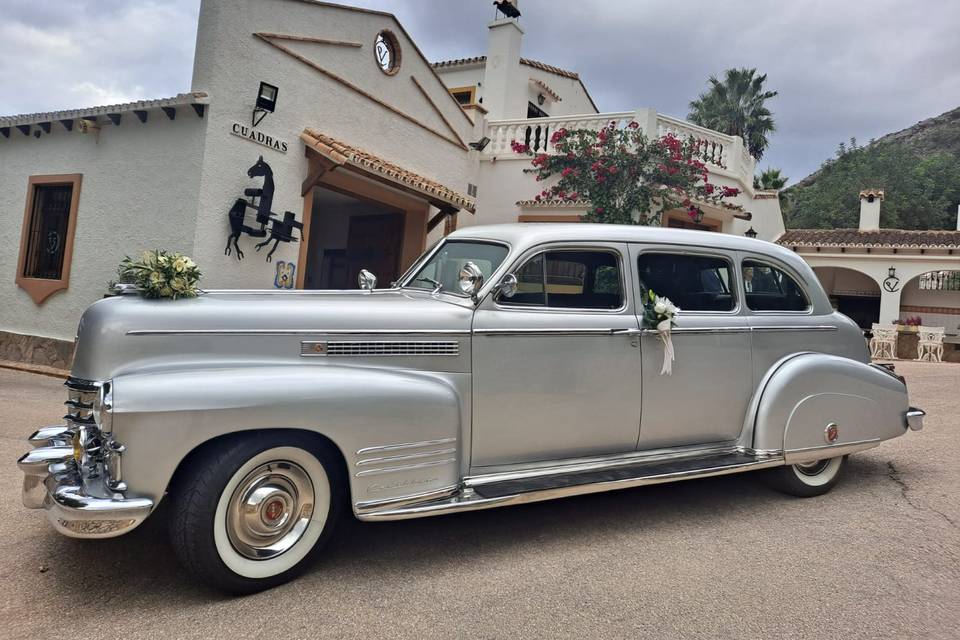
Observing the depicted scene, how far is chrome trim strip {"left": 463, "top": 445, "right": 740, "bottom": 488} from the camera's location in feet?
10.6

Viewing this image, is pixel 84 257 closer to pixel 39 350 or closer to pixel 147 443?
pixel 39 350

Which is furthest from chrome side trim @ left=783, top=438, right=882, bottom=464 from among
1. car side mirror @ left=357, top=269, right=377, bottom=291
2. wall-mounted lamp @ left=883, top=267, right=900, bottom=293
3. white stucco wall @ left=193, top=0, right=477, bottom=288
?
wall-mounted lamp @ left=883, top=267, right=900, bottom=293

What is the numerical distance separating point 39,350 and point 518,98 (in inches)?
449

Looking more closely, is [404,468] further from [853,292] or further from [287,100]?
[853,292]

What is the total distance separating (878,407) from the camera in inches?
172

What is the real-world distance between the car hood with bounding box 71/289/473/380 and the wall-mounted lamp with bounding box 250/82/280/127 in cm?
546

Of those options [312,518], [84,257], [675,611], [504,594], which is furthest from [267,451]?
[84,257]

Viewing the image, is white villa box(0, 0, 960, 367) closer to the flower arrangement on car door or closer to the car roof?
the car roof

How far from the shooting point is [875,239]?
19062mm

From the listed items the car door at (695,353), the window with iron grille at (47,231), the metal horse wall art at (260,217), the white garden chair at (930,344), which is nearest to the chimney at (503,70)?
the metal horse wall art at (260,217)

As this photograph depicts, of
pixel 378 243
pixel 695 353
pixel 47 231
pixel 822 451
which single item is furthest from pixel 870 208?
pixel 47 231

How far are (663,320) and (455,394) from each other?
4.49 feet

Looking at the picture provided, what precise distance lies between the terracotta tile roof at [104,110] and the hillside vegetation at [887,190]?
30.3 m

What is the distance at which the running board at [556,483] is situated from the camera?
290 centimetres
